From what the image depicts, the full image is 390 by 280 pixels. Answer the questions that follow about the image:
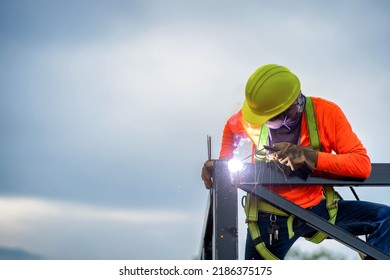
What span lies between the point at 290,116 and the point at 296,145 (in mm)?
392

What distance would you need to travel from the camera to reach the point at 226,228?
4008 millimetres

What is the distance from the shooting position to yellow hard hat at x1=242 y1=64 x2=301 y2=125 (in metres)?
4.62

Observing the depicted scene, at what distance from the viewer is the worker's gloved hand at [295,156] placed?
420 centimetres

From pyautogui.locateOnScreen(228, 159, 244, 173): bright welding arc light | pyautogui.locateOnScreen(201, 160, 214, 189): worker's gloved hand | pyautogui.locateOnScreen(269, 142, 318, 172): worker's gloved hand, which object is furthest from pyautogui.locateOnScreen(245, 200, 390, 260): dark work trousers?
pyautogui.locateOnScreen(228, 159, 244, 173): bright welding arc light

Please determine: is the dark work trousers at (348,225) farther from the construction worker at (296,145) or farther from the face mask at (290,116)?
the face mask at (290,116)

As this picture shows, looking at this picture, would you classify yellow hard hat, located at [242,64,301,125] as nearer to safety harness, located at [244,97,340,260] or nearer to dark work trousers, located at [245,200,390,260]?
safety harness, located at [244,97,340,260]

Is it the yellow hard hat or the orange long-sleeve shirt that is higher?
the yellow hard hat

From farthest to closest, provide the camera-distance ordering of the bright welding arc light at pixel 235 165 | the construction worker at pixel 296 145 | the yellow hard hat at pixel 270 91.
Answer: the yellow hard hat at pixel 270 91, the construction worker at pixel 296 145, the bright welding arc light at pixel 235 165

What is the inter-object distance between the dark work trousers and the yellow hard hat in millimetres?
822

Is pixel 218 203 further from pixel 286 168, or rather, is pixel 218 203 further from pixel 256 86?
pixel 256 86

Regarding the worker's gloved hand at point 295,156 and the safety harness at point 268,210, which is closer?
the worker's gloved hand at point 295,156

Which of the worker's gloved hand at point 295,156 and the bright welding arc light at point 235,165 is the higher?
the worker's gloved hand at point 295,156

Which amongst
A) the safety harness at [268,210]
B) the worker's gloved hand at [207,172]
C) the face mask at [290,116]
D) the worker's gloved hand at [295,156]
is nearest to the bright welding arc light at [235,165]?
the worker's gloved hand at [295,156]
